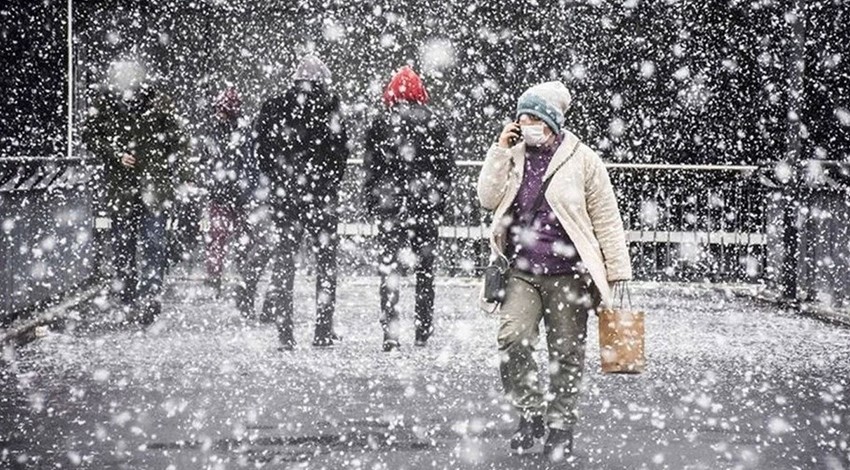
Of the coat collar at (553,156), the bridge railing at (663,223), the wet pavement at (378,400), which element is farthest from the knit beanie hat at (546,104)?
the bridge railing at (663,223)

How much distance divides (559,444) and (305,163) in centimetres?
390

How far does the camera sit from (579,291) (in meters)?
6.36

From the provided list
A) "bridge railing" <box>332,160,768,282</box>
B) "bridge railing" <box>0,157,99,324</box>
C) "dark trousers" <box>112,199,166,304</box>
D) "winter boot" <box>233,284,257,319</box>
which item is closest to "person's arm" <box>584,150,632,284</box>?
"bridge railing" <box>0,157,99,324</box>

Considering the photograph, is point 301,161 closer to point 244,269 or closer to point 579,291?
point 244,269

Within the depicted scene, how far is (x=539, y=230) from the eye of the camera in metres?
6.31

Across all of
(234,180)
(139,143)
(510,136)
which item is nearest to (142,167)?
(139,143)

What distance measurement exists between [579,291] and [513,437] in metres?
0.77

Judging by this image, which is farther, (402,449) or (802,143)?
(802,143)

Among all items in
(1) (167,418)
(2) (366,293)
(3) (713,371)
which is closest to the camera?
(1) (167,418)

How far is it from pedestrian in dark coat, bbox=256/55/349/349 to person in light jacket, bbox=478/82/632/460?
324cm

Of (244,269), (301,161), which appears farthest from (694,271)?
(301,161)

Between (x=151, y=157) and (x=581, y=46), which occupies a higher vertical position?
(x=581, y=46)

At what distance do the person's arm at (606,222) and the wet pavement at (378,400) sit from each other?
88 centimetres

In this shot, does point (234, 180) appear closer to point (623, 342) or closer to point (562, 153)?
point (562, 153)
